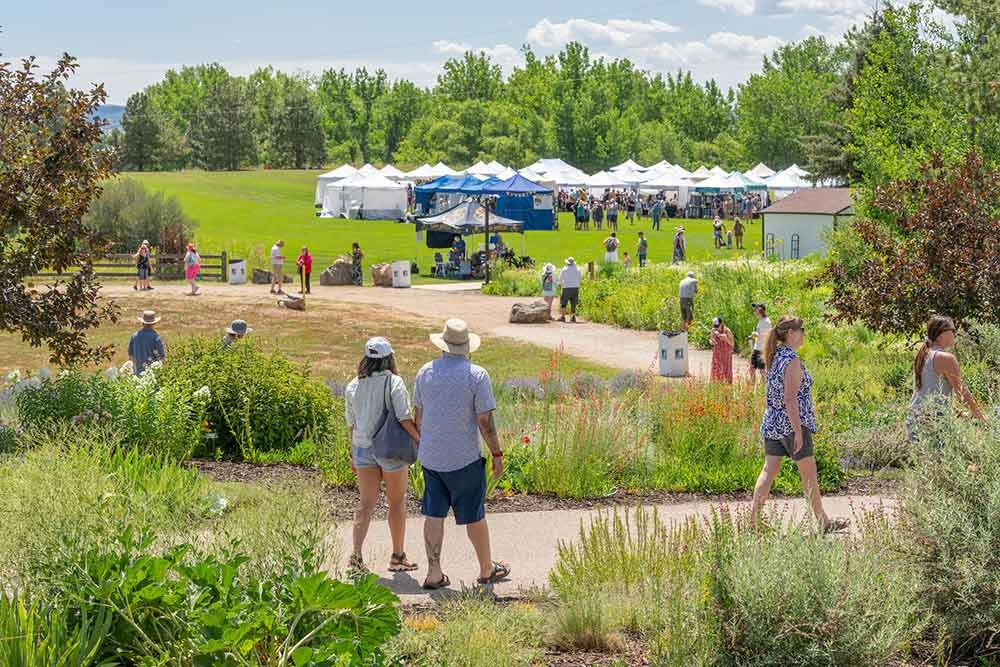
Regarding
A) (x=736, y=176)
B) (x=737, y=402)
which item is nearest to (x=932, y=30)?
(x=737, y=402)

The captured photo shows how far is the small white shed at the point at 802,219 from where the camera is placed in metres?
37.5

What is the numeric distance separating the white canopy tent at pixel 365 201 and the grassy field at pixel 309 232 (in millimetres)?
1389

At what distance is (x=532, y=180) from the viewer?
64.2 m

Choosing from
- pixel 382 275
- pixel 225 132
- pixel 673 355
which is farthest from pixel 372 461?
pixel 225 132

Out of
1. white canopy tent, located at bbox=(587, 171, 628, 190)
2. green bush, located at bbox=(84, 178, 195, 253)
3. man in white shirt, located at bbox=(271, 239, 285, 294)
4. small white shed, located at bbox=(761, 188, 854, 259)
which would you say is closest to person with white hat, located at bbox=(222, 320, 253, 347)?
man in white shirt, located at bbox=(271, 239, 285, 294)

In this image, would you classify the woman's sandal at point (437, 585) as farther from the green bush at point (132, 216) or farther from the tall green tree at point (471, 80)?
the tall green tree at point (471, 80)

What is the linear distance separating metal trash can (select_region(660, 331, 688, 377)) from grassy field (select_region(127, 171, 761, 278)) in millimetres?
14090

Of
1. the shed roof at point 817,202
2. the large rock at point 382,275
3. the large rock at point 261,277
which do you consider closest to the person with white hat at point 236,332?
the large rock at point 382,275

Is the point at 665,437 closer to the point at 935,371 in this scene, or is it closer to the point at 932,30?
the point at 935,371

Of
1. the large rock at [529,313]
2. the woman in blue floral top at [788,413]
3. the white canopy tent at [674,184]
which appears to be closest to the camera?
the woman in blue floral top at [788,413]

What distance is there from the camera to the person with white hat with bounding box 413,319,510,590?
7.60 meters

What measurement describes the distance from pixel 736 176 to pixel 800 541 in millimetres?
58495

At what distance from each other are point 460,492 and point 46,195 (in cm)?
529

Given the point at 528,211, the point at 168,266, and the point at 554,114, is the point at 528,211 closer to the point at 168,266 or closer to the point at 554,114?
the point at 168,266
